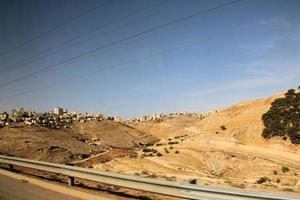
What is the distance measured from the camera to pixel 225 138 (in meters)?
56.8

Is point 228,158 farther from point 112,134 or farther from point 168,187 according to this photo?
point 112,134

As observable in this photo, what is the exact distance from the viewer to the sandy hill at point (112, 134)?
256 ft

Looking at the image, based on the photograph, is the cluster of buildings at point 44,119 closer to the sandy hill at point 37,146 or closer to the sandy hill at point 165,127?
the sandy hill at point 37,146

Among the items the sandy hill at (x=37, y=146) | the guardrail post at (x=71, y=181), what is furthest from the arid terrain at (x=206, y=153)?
the guardrail post at (x=71, y=181)

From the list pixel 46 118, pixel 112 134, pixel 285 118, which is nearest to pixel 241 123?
pixel 285 118

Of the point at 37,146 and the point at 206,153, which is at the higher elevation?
the point at 37,146

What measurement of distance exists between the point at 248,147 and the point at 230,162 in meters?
10.4

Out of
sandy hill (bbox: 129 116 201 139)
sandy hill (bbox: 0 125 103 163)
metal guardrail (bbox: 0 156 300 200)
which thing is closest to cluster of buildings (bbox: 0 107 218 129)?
sandy hill (bbox: 129 116 201 139)

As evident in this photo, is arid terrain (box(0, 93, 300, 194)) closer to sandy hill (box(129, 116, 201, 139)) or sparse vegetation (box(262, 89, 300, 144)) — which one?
sparse vegetation (box(262, 89, 300, 144))

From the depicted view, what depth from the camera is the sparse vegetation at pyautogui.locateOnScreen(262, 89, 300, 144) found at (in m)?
49.2

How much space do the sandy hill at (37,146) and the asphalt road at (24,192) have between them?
21297mm

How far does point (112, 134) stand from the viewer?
8325 centimetres

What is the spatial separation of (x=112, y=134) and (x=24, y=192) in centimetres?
7098

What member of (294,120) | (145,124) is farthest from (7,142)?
(145,124)
